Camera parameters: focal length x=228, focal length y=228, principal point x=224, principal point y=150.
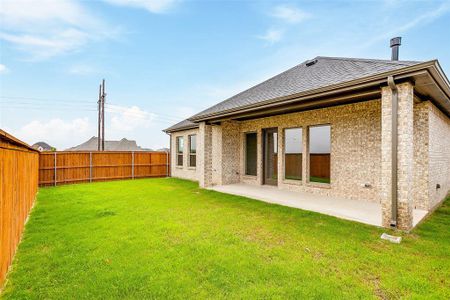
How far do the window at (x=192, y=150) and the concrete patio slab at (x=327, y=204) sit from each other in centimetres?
461

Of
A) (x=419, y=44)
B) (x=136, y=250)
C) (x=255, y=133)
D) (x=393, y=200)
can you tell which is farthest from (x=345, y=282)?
(x=419, y=44)

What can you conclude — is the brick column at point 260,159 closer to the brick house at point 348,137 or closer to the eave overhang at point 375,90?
the brick house at point 348,137

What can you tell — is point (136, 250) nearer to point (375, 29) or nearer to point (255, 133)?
A: point (255, 133)

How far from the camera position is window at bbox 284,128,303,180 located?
320 inches

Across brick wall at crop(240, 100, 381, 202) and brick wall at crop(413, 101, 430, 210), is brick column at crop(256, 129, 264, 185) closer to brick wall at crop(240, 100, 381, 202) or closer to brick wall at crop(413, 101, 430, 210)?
brick wall at crop(240, 100, 381, 202)

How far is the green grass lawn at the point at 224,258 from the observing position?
2.54 m

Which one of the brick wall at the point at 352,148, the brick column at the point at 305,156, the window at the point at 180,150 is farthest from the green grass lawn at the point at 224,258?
the window at the point at 180,150

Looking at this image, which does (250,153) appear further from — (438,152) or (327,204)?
(438,152)

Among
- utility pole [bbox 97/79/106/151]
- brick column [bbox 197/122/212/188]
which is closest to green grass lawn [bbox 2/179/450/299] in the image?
brick column [bbox 197/122/212/188]

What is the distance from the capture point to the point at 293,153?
27.5 feet

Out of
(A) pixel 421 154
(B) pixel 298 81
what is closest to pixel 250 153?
(B) pixel 298 81

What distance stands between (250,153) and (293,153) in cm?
229

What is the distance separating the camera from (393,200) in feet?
→ 14.5

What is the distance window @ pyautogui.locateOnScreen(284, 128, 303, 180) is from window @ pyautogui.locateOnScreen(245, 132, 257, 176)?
1726 millimetres
